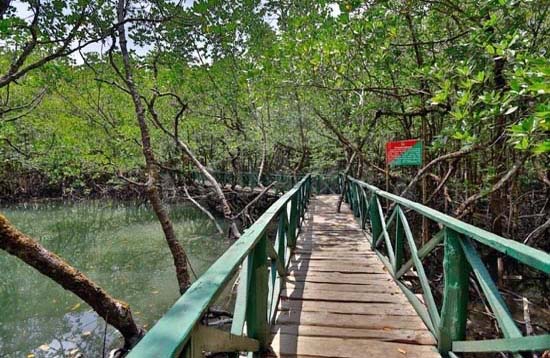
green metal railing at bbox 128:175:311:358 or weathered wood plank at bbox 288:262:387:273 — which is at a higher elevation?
green metal railing at bbox 128:175:311:358

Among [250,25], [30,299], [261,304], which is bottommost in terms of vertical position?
[30,299]

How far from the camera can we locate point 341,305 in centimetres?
291

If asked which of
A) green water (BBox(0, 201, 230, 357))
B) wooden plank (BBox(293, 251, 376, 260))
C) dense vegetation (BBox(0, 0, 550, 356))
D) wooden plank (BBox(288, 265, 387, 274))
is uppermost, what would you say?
dense vegetation (BBox(0, 0, 550, 356))

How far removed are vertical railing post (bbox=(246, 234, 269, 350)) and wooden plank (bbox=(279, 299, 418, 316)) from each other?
74 centimetres

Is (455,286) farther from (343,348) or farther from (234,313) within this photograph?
(234,313)

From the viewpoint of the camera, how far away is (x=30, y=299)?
7676 mm

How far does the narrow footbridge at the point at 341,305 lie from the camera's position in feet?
3.70

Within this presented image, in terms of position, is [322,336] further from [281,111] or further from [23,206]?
[23,206]

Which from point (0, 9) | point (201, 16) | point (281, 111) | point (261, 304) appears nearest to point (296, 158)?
point (281, 111)

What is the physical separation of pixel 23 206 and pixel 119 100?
1605cm

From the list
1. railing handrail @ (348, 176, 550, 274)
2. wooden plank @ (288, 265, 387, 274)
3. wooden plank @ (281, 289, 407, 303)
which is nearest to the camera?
railing handrail @ (348, 176, 550, 274)

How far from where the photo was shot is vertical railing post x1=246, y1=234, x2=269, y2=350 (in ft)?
6.32

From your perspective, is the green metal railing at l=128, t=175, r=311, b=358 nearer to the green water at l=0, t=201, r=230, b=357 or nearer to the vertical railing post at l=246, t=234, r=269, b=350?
the vertical railing post at l=246, t=234, r=269, b=350

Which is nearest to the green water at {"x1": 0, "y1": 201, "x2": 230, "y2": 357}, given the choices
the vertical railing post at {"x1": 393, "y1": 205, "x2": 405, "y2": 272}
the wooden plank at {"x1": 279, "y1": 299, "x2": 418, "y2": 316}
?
the wooden plank at {"x1": 279, "y1": 299, "x2": 418, "y2": 316}
